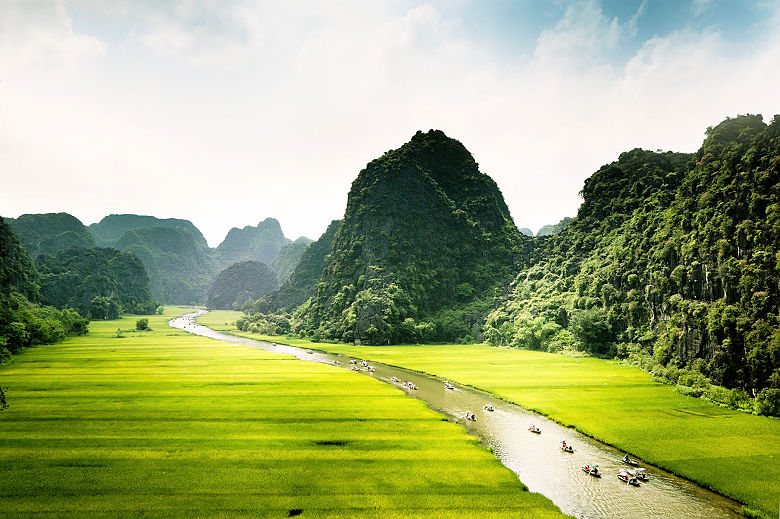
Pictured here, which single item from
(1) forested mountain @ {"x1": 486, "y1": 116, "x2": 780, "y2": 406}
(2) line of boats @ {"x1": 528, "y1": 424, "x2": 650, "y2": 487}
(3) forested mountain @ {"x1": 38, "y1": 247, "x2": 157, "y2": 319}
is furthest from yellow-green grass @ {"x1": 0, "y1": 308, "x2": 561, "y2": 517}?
(3) forested mountain @ {"x1": 38, "y1": 247, "x2": 157, "y2": 319}

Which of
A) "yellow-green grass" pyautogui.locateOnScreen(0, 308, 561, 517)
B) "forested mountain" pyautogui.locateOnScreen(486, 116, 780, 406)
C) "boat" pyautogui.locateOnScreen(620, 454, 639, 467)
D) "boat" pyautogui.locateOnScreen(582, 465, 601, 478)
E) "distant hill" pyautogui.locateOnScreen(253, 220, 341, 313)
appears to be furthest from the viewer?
"distant hill" pyautogui.locateOnScreen(253, 220, 341, 313)

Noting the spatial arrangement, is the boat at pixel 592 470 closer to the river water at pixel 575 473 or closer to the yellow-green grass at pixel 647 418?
the river water at pixel 575 473

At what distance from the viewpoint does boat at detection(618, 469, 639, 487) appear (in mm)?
23938

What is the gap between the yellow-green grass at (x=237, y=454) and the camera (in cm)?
2036

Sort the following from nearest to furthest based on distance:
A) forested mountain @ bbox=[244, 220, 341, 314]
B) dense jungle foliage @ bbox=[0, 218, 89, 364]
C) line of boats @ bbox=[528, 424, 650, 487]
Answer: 1. line of boats @ bbox=[528, 424, 650, 487]
2. dense jungle foliage @ bbox=[0, 218, 89, 364]
3. forested mountain @ bbox=[244, 220, 341, 314]

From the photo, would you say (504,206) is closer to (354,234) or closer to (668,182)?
(354,234)

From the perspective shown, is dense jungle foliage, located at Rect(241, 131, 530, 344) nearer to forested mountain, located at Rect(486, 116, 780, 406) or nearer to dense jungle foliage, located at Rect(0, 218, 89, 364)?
forested mountain, located at Rect(486, 116, 780, 406)

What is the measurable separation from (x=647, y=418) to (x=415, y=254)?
94584 millimetres

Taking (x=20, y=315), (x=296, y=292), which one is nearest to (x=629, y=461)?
(x=20, y=315)

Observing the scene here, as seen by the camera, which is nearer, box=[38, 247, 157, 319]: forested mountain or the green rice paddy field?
the green rice paddy field

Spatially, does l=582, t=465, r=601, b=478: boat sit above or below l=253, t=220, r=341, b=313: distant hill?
below

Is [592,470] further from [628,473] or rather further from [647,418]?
[647,418]

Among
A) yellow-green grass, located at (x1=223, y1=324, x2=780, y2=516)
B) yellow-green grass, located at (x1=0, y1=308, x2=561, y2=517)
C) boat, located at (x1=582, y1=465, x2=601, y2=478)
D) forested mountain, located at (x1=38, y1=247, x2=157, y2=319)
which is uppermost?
forested mountain, located at (x1=38, y1=247, x2=157, y2=319)

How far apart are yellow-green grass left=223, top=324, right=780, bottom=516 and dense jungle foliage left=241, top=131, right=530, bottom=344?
1545 inches
